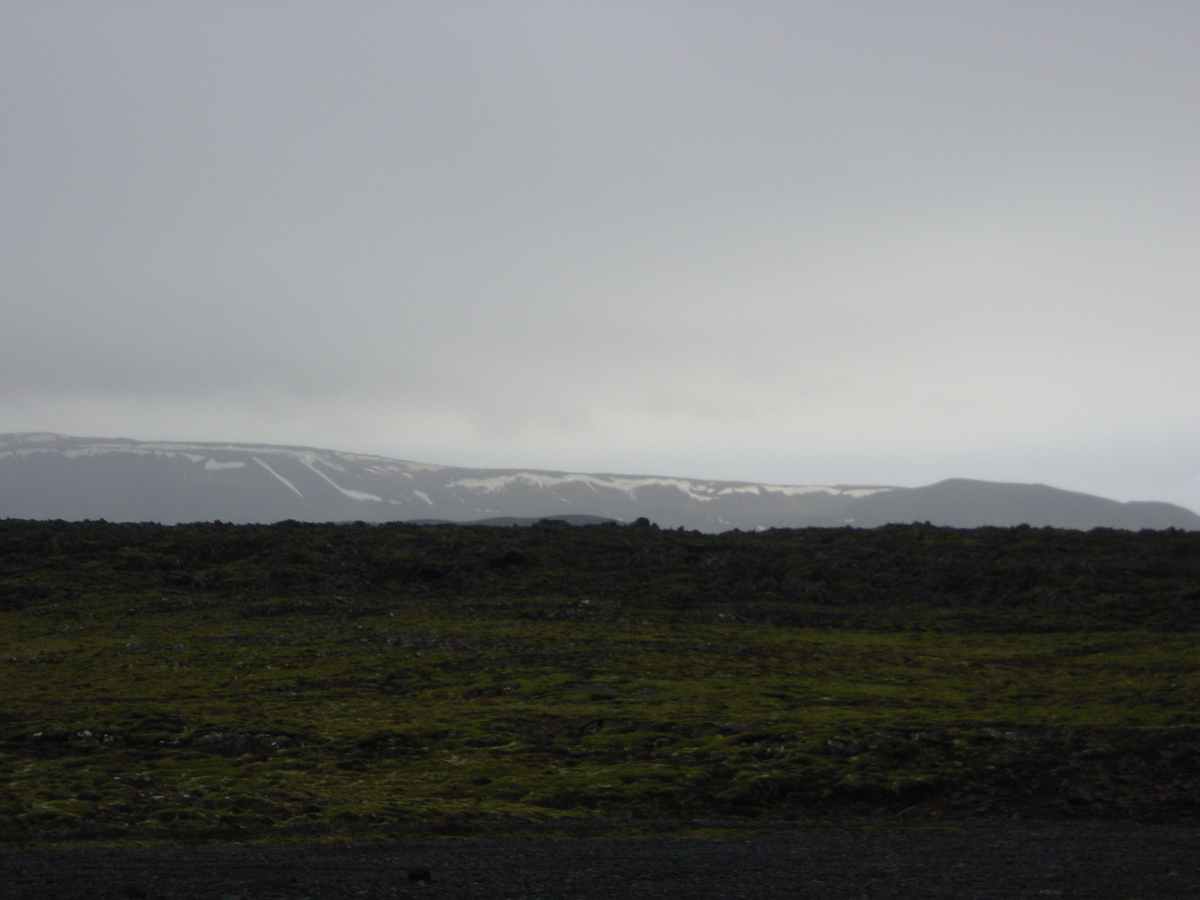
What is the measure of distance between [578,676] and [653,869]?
21417mm

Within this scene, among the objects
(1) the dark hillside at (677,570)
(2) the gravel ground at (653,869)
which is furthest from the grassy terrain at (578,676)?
(2) the gravel ground at (653,869)

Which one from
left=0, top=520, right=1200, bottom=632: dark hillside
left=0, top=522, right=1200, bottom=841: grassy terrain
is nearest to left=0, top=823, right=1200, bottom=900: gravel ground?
left=0, top=522, right=1200, bottom=841: grassy terrain

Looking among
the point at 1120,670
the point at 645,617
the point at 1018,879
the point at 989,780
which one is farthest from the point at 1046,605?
the point at 1018,879

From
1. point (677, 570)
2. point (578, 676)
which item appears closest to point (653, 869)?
point (578, 676)

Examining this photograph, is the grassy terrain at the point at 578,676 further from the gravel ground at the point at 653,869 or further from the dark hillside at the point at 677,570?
the gravel ground at the point at 653,869

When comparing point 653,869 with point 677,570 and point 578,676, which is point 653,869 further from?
point 677,570

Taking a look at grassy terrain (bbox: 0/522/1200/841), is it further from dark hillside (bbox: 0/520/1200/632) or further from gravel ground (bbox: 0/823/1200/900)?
gravel ground (bbox: 0/823/1200/900)

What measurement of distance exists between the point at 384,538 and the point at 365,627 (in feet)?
78.2

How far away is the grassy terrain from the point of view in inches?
848

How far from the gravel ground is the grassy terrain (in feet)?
7.25

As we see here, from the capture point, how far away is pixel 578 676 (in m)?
37.2

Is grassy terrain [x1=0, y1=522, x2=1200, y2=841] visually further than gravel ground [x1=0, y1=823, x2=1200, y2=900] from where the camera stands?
Yes

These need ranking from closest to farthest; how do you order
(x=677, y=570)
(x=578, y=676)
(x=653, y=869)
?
(x=653, y=869) < (x=578, y=676) < (x=677, y=570)

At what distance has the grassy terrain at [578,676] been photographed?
70.7ft
